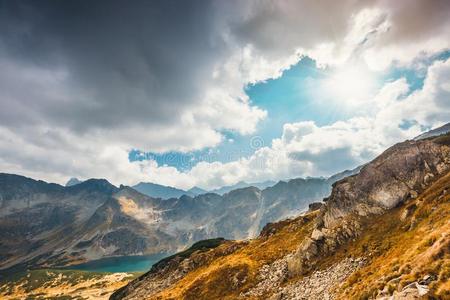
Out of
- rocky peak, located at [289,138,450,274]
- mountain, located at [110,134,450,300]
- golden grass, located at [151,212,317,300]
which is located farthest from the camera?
golden grass, located at [151,212,317,300]

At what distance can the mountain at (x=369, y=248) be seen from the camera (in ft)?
83.1

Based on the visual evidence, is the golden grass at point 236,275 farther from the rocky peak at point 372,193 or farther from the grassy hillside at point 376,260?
the rocky peak at point 372,193

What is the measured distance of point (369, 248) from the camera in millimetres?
40562

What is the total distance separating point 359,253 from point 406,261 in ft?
49.1

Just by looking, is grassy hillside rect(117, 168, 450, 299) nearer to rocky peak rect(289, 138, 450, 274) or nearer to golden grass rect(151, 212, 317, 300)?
golden grass rect(151, 212, 317, 300)

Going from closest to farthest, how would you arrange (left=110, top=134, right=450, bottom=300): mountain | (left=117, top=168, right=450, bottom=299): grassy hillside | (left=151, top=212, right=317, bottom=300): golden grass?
(left=117, top=168, right=450, bottom=299): grassy hillside < (left=110, top=134, right=450, bottom=300): mountain < (left=151, top=212, right=317, bottom=300): golden grass

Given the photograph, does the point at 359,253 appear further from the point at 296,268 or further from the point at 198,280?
the point at 198,280

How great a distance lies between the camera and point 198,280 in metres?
66.2

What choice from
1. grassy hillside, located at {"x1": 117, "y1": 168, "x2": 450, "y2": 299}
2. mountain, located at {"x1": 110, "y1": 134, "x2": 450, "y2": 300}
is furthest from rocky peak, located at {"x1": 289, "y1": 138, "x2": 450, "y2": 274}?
grassy hillside, located at {"x1": 117, "y1": 168, "x2": 450, "y2": 299}

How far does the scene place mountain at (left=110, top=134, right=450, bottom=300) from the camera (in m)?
25.3

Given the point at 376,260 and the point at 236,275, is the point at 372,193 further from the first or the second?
the point at 236,275

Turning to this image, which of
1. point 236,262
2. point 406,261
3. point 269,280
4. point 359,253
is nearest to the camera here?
point 406,261

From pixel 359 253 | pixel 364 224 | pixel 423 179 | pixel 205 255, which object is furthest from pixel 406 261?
pixel 205 255

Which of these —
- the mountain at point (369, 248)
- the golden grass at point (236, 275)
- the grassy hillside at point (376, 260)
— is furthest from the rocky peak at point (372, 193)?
the golden grass at point (236, 275)
